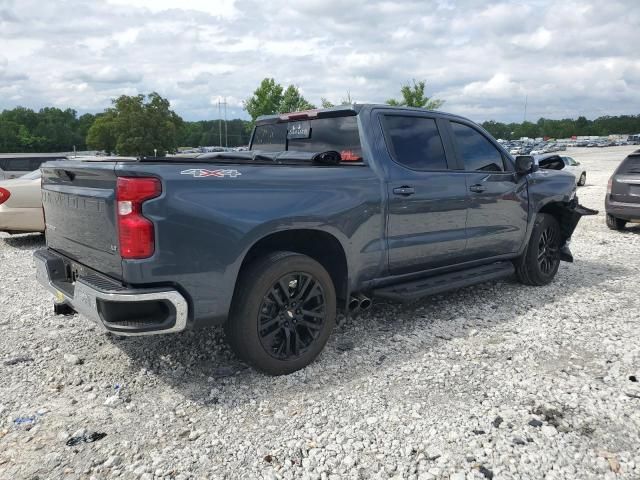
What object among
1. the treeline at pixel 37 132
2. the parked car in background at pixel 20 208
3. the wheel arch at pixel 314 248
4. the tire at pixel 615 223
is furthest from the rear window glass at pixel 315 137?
the treeline at pixel 37 132

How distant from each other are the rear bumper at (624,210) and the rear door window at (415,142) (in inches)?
250

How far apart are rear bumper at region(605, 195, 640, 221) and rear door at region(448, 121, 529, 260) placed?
5028mm

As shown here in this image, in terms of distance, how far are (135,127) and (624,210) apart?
56.8 metres

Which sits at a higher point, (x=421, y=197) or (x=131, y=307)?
(x=421, y=197)

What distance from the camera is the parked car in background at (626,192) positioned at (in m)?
9.41

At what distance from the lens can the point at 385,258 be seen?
4250 millimetres

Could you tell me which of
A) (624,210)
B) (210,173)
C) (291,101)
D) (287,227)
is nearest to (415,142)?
(287,227)

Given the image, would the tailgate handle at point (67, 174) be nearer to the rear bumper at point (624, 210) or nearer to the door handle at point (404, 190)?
the door handle at point (404, 190)

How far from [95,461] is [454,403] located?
211 centimetres

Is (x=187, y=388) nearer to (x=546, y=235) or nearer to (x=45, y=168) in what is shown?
(x=45, y=168)

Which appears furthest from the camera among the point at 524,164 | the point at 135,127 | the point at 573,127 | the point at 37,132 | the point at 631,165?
the point at 573,127

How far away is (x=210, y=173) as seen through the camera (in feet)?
10.5

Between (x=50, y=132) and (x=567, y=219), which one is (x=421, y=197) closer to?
(x=567, y=219)

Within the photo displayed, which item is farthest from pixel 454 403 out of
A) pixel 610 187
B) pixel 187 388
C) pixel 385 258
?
pixel 610 187
